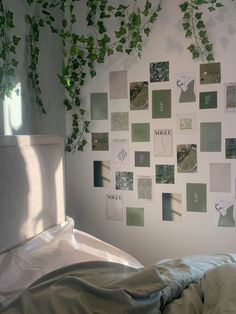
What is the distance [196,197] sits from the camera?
193 centimetres

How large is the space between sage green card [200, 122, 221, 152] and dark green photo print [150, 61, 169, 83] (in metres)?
0.31

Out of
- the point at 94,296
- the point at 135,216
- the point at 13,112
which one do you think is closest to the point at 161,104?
the point at 135,216

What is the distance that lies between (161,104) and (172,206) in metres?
0.53

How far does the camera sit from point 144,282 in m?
0.88

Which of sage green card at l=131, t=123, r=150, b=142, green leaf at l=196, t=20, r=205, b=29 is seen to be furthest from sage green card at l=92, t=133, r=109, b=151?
green leaf at l=196, t=20, r=205, b=29

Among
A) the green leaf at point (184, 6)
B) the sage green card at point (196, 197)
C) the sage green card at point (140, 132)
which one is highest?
the green leaf at point (184, 6)

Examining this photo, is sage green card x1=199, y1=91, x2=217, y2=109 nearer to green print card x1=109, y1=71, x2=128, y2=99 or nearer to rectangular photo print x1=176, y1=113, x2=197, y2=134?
rectangular photo print x1=176, y1=113, x2=197, y2=134

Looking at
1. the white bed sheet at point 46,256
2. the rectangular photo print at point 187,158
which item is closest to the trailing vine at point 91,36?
the rectangular photo print at point 187,158

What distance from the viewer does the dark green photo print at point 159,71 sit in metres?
1.94

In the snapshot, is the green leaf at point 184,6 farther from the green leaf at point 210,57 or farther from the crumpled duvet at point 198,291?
the crumpled duvet at point 198,291

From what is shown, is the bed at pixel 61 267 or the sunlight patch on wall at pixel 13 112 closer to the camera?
the bed at pixel 61 267

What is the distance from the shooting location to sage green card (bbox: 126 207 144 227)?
2.04 meters

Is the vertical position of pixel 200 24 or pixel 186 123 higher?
pixel 200 24

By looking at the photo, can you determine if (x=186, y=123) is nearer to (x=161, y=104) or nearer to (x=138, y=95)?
(x=161, y=104)
